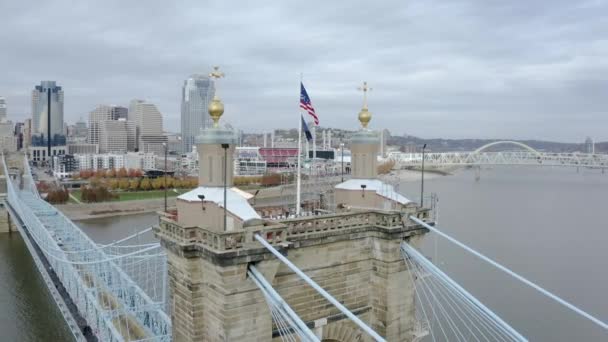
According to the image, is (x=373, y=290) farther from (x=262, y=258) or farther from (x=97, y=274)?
(x=97, y=274)

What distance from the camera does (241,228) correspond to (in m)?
9.38

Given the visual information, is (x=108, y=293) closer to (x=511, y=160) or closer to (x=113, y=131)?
(x=511, y=160)

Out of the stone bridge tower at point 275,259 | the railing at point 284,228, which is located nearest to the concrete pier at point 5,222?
the stone bridge tower at point 275,259

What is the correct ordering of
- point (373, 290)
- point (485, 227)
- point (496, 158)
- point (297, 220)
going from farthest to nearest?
point (496, 158) → point (485, 227) → point (373, 290) → point (297, 220)

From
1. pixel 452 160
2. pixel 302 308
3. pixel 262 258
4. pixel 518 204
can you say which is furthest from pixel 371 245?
pixel 452 160

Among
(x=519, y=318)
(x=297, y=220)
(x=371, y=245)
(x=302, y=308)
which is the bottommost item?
(x=519, y=318)

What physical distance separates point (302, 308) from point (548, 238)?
3334 cm

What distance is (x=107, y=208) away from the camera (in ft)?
187

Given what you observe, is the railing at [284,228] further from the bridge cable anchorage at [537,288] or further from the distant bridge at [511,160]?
the distant bridge at [511,160]

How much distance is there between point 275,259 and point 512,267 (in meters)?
24.3

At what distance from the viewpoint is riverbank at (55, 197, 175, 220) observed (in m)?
54.8

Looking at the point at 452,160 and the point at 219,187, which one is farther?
the point at 452,160

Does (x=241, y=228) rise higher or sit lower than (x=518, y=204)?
higher

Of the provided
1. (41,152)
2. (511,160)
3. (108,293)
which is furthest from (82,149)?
(108,293)
